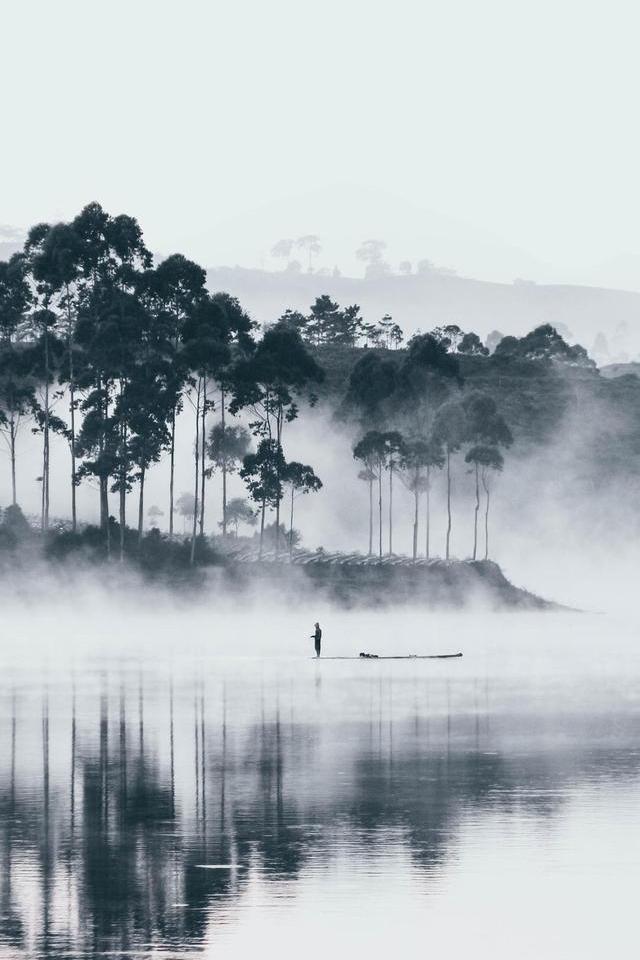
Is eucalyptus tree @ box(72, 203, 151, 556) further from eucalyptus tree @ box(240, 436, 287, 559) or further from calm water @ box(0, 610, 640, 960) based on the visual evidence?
calm water @ box(0, 610, 640, 960)

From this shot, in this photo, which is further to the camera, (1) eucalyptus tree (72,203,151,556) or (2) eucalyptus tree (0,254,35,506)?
(2) eucalyptus tree (0,254,35,506)

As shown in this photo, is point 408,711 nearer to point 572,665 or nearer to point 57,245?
point 572,665

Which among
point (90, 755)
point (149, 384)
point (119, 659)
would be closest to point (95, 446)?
point (149, 384)

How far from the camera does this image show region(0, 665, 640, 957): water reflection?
1961 centimetres

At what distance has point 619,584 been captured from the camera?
19162cm

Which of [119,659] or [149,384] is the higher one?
[149,384]

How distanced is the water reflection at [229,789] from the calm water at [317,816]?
59mm

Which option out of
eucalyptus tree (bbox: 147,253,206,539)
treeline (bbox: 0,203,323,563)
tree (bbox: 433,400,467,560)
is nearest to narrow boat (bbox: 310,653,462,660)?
treeline (bbox: 0,203,323,563)

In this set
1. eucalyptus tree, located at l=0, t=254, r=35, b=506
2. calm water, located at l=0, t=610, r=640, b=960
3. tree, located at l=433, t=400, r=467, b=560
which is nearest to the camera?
calm water, located at l=0, t=610, r=640, b=960

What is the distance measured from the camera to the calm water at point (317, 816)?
18172 mm

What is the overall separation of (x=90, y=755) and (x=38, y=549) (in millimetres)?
81206

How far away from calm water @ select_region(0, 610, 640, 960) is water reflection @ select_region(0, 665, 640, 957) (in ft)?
0.19

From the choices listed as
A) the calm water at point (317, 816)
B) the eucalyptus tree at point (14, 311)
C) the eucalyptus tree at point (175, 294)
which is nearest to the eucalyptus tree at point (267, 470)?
the eucalyptus tree at point (175, 294)

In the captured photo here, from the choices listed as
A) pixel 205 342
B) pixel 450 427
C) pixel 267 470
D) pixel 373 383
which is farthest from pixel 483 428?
pixel 205 342
